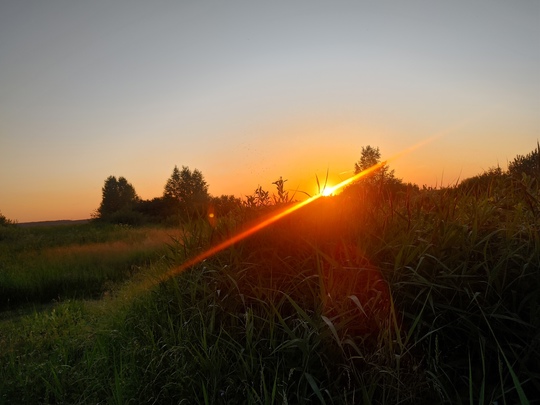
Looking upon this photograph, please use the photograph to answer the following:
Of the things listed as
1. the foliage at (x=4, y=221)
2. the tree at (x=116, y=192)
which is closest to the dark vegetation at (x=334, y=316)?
the foliage at (x=4, y=221)

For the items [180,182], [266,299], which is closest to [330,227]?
[266,299]

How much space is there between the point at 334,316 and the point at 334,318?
0.39ft

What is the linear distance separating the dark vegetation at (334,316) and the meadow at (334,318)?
14mm

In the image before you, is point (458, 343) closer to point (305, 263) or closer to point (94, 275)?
point (305, 263)

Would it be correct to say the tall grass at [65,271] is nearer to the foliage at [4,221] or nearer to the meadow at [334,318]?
the meadow at [334,318]

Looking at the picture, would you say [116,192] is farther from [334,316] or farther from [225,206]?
[334,316]

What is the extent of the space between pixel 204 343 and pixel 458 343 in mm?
1686

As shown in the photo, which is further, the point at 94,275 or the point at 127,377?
the point at 94,275

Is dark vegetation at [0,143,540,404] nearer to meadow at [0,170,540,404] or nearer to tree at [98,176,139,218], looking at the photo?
meadow at [0,170,540,404]

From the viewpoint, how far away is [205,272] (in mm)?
3416

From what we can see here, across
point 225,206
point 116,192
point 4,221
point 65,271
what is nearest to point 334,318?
point 225,206

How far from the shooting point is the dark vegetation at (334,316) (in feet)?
7.47

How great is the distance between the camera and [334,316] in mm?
2520

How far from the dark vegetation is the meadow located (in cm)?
1
